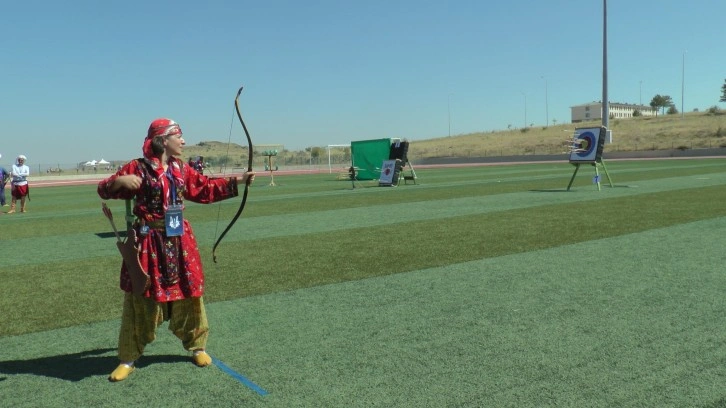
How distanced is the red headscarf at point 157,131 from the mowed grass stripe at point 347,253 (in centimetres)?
223

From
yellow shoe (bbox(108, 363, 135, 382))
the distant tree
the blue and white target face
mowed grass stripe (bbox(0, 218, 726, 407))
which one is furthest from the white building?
yellow shoe (bbox(108, 363, 135, 382))

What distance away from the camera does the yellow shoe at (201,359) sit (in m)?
4.50

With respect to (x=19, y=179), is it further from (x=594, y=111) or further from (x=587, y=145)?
(x=594, y=111)

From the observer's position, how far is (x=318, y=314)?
5.82m

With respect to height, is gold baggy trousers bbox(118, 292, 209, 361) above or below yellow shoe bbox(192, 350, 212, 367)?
above

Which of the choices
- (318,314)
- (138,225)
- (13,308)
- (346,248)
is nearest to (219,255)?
(346,248)

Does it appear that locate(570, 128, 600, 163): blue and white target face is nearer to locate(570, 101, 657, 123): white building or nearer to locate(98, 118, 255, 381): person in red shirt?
locate(98, 118, 255, 381): person in red shirt

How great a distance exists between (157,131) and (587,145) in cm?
1778

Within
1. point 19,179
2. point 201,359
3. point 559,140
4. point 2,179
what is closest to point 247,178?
point 201,359

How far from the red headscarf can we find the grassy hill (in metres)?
52.8

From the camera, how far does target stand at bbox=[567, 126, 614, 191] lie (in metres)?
19.6

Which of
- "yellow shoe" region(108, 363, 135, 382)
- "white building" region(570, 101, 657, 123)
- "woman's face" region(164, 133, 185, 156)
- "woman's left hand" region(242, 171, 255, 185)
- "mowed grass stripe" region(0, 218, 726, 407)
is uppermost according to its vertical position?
"white building" region(570, 101, 657, 123)

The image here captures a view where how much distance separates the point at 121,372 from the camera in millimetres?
4312

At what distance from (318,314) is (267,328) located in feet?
1.84
